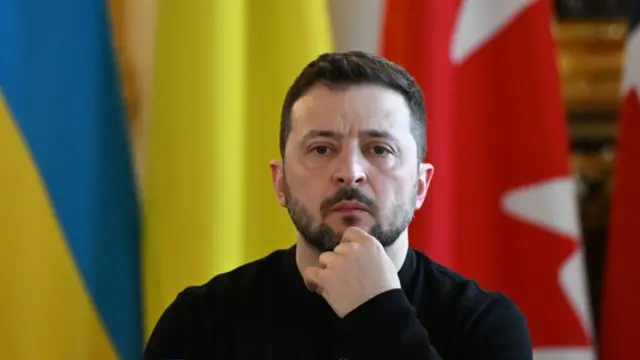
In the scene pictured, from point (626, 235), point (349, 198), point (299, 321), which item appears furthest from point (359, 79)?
point (626, 235)

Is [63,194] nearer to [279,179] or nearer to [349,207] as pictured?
[279,179]

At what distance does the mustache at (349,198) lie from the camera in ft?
2.74

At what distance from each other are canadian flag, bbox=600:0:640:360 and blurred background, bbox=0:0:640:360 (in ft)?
0.07

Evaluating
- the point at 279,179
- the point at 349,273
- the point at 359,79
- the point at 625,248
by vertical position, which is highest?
the point at 359,79

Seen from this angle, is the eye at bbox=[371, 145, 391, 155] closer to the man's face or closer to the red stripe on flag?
the man's face

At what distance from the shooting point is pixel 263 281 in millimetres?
988

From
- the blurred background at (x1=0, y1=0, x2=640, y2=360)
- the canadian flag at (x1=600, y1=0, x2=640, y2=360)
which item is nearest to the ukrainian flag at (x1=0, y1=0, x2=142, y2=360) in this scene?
the blurred background at (x1=0, y1=0, x2=640, y2=360)

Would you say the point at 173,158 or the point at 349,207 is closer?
the point at 349,207

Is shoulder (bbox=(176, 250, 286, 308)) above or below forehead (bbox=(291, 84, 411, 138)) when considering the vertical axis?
below

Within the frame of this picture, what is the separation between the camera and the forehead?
2.83ft

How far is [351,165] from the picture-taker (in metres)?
0.84

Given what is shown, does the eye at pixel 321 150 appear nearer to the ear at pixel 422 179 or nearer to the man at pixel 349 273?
the man at pixel 349 273

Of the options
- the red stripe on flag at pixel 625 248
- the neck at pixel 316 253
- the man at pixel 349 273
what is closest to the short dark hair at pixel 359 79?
the man at pixel 349 273

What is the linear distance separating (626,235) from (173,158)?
0.81 metres
